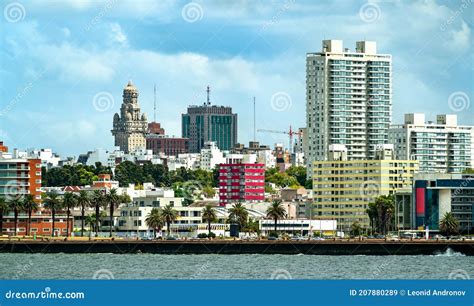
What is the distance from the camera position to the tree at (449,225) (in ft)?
429

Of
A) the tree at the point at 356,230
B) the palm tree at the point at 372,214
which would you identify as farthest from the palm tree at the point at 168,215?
the palm tree at the point at 372,214

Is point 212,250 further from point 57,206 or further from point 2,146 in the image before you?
point 2,146

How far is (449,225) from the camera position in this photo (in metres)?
131

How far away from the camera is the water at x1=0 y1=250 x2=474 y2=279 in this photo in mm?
78500

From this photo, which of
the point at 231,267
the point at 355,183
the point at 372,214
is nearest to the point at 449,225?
the point at 372,214

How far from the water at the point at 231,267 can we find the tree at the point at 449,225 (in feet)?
53.3

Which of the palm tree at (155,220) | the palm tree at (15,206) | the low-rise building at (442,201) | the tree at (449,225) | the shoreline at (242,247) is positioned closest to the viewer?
the shoreline at (242,247)

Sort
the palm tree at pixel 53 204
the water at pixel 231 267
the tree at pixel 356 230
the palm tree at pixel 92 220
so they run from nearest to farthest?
the water at pixel 231 267
the palm tree at pixel 53 204
the tree at pixel 356 230
the palm tree at pixel 92 220

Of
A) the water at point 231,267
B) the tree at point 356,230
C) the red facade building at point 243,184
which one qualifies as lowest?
the water at point 231,267

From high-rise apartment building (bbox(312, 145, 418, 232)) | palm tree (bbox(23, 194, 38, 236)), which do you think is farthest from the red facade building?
palm tree (bbox(23, 194, 38, 236))

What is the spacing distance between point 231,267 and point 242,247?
29834 millimetres

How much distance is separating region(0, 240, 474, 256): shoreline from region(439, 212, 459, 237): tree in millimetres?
13654

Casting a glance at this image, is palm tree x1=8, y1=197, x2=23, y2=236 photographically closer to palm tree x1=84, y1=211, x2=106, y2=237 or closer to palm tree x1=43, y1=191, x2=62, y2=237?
palm tree x1=43, y1=191, x2=62, y2=237

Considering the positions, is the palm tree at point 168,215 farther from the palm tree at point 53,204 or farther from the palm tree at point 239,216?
the palm tree at point 53,204
